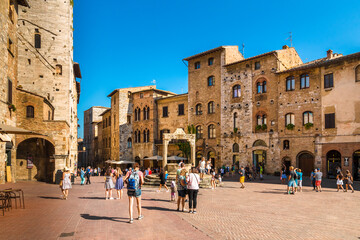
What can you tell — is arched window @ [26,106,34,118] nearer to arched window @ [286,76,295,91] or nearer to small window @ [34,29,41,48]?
small window @ [34,29,41,48]

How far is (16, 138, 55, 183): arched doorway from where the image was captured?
23.5 m

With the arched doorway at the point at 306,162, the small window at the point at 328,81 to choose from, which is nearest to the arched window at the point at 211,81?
the small window at the point at 328,81

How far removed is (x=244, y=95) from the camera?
33.5m

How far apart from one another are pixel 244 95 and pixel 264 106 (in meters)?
2.86

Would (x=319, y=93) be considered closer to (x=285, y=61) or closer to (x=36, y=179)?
(x=285, y=61)

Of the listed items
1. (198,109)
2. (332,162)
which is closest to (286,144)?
(332,162)

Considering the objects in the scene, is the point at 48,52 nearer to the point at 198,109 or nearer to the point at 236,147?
the point at 198,109

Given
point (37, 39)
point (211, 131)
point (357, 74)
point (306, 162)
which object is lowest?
point (306, 162)

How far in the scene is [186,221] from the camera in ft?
30.0

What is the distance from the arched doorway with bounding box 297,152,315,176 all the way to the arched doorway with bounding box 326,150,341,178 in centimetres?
133

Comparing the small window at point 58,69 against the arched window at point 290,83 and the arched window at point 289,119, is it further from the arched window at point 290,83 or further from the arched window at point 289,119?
the arched window at point 289,119

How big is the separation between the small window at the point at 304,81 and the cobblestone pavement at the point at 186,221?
59.1 feet

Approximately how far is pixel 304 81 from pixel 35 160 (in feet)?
84.9

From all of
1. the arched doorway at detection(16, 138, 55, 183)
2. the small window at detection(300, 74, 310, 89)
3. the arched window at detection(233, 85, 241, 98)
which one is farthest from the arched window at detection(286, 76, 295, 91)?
the arched doorway at detection(16, 138, 55, 183)
